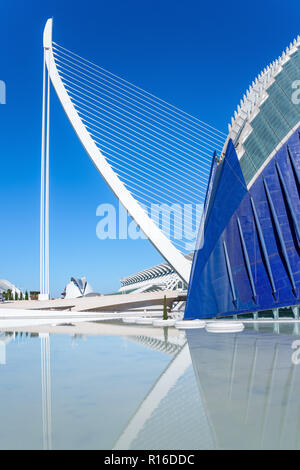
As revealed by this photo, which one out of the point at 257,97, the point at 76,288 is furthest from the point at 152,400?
the point at 76,288

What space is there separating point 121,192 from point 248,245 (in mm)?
8045

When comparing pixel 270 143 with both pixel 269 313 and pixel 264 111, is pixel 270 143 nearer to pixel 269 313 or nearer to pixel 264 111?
pixel 264 111

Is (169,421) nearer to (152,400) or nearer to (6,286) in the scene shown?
(152,400)

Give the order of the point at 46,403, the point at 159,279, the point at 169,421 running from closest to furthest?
the point at 169,421 < the point at 46,403 < the point at 159,279

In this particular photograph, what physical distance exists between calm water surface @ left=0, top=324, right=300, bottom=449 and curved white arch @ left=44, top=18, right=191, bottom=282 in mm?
13180

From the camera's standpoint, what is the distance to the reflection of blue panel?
24.1 m

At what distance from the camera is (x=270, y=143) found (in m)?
26.3

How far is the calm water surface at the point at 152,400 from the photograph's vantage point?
4680 mm

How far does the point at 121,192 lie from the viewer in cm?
2416

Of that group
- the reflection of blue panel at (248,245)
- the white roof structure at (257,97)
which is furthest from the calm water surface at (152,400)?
the white roof structure at (257,97)

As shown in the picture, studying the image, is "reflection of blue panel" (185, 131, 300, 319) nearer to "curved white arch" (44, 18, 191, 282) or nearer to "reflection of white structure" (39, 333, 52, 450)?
"curved white arch" (44, 18, 191, 282)

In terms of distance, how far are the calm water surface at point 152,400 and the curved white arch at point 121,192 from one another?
13180 mm

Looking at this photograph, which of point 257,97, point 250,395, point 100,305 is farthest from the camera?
point 100,305
